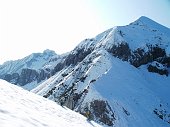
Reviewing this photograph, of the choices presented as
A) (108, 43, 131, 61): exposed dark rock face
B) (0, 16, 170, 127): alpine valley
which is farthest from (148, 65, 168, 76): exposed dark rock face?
(108, 43, 131, 61): exposed dark rock face

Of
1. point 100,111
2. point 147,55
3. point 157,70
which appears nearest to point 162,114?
point 100,111

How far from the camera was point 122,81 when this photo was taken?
10038 centimetres

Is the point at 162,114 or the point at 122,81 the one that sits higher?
the point at 122,81

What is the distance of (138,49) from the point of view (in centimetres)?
13138

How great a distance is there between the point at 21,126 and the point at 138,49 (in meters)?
124

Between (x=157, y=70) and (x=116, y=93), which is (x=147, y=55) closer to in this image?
(x=157, y=70)

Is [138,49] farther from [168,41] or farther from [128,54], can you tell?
[168,41]

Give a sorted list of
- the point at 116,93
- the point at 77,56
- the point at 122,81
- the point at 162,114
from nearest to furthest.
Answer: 1. the point at 116,93
2. the point at 162,114
3. the point at 122,81
4. the point at 77,56

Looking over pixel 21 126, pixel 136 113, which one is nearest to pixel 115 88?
pixel 136 113

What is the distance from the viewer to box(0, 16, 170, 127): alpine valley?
270 feet

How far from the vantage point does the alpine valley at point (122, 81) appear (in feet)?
270

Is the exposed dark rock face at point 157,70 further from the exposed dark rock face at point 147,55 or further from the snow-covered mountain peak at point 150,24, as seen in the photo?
the snow-covered mountain peak at point 150,24

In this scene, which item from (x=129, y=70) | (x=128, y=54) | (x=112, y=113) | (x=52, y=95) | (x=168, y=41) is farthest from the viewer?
(x=168, y=41)

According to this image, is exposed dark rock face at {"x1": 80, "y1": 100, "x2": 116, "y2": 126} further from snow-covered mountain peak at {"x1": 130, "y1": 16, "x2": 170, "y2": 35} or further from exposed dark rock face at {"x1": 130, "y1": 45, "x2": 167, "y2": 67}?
snow-covered mountain peak at {"x1": 130, "y1": 16, "x2": 170, "y2": 35}
